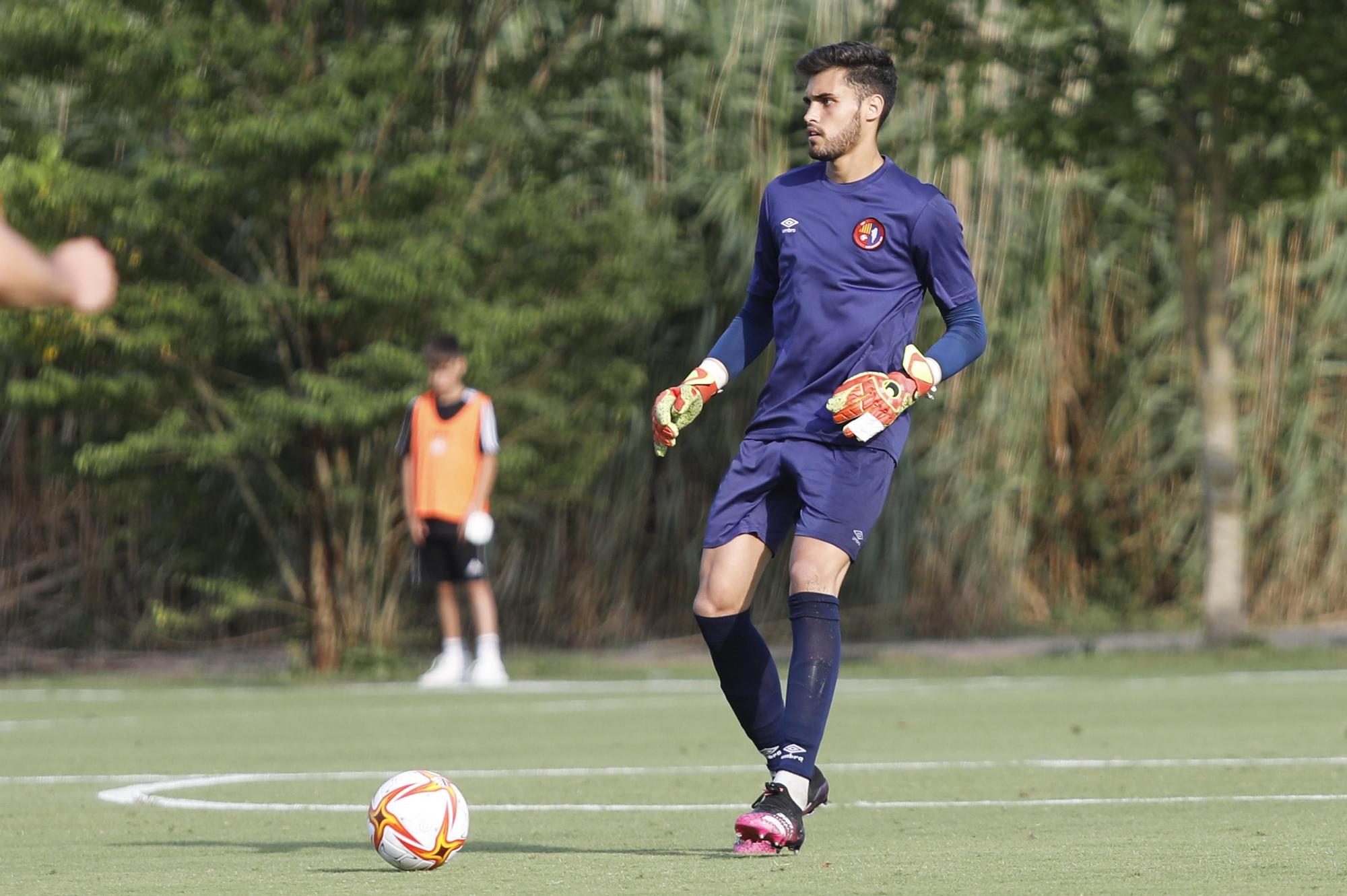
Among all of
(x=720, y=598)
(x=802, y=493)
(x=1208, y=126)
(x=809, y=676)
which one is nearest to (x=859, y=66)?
(x=802, y=493)

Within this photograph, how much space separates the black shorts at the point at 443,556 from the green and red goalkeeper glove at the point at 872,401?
9392 millimetres

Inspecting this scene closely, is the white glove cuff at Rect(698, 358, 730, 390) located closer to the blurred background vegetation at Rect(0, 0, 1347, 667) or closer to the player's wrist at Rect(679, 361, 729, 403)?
the player's wrist at Rect(679, 361, 729, 403)

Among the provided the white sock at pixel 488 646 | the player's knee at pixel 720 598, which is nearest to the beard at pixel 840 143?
the player's knee at pixel 720 598

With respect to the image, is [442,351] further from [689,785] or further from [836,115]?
[836,115]

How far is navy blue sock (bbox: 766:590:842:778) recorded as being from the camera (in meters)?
6.00

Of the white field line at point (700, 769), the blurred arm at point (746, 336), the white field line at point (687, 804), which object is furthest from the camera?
the white field line at point (700, 769)

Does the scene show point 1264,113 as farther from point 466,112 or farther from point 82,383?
point 82,383

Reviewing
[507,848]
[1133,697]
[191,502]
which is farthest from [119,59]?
[507,848]

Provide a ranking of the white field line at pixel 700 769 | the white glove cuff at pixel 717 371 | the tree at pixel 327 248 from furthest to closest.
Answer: the tree at pixel 327 248 → the white field line at pixel 700 769 → the white glove cuff at pixel 717 371

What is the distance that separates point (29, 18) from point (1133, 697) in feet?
27.5

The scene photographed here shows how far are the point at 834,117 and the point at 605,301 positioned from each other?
10.9 meters

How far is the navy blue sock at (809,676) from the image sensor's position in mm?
6000

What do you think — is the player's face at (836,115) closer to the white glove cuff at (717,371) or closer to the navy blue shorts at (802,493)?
the white glove cuff at (717,371)

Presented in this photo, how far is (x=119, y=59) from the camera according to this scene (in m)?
15.5
